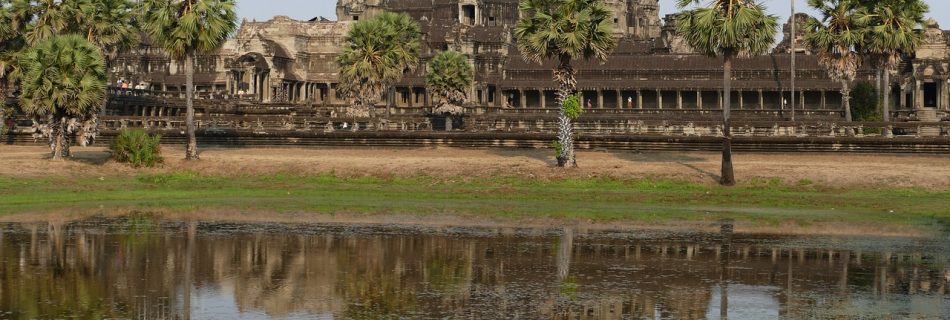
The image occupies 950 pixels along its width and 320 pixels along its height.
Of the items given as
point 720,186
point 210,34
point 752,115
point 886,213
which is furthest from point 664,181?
point 752,115

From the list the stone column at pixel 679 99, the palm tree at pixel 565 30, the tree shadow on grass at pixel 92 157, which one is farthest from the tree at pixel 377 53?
the stone column at pixel 679 99

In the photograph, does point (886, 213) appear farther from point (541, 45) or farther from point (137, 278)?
point (137, 278)

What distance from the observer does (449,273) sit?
2845 cm

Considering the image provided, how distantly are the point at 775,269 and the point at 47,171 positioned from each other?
30527 mm

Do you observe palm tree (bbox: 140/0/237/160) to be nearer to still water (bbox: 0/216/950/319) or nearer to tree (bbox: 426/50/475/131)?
still water (bbox: 0/216/950/319)

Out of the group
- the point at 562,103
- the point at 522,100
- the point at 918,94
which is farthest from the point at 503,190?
the point at 522,100

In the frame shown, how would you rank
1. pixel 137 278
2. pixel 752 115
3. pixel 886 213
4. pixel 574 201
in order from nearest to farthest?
pixel 137 278 < pixel 886 213 < pixel 574 201 < pixel 752 115

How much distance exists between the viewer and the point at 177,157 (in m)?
58.6

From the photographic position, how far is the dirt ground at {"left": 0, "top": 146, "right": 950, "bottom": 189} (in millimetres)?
50812

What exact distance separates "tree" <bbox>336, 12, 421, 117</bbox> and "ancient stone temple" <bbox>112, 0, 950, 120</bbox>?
39.0 feet

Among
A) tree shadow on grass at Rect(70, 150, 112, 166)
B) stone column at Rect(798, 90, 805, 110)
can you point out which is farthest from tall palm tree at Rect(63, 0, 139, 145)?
stone column at Rect(798, 90, 805, 110)

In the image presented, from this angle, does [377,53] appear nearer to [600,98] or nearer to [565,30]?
[565,30]

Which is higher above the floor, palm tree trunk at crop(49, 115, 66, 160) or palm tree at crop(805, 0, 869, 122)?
palm tree at crop(805, 0, 869, 122)

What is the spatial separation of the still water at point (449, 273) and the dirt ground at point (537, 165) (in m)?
15.4
